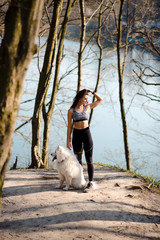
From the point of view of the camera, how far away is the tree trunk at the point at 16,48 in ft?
6.98

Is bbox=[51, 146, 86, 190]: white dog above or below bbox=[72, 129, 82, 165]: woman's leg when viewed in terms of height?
below

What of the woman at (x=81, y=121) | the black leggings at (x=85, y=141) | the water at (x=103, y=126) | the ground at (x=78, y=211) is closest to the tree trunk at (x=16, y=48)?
the ground at (x=78, y=211)

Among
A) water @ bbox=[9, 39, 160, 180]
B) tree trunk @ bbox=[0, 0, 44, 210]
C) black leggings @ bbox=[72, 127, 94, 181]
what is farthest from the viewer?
water @ bbox=[9, 39, 160, 180]

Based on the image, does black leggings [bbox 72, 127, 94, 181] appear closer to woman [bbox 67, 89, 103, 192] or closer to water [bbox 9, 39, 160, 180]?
woman [bbox 67, 89, 103, 192]

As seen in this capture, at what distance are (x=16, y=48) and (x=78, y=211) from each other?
3066 mm

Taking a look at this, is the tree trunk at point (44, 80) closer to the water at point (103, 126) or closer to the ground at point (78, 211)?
the ground at point (78, 211)

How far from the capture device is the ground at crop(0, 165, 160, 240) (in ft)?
12.0

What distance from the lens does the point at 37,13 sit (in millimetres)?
2166

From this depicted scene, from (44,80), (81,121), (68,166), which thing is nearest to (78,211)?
(68,166)

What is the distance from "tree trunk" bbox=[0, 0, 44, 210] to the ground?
2188 mm

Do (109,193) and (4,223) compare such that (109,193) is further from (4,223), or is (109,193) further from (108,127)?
(108,127)

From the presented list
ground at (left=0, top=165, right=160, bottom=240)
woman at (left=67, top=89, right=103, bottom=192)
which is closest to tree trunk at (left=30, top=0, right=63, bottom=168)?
ground at (left=0, top=165, right=160, bottom=240)

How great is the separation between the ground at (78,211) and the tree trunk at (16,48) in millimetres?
2188

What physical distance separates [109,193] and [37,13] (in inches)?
161
